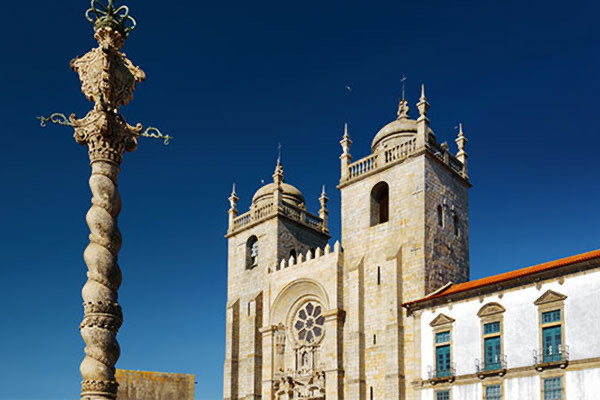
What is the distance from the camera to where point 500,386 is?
1141 inches

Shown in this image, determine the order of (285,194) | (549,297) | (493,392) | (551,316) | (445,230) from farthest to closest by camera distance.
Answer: (285,194) < (445,230) < (493,392) < (549,297) < (551,316)

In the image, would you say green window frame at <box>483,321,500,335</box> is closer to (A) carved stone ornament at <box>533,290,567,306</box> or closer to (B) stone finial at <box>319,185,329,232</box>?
(A) carved stone ornament at <box>533,290,567,306</box>

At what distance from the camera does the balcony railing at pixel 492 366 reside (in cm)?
2897

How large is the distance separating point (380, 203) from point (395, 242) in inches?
172

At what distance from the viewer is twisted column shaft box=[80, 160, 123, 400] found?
45.8ft

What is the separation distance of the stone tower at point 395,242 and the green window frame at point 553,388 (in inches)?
267

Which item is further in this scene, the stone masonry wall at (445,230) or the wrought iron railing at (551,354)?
the stone masonry wall at (445,230)

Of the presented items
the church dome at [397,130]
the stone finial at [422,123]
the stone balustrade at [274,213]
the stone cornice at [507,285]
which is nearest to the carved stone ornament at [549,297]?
the stone cornice at [507,285]

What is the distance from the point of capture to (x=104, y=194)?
15.2 metres

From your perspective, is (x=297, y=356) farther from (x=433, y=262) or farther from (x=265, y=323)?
(x=433, y=262)

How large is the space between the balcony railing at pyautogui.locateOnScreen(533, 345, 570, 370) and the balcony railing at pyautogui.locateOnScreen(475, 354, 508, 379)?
1.40 m

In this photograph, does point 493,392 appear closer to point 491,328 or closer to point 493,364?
point 493,364

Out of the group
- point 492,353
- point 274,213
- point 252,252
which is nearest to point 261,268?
point 252,252

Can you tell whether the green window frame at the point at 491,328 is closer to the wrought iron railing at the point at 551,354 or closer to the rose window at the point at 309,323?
the wrought iron railing at the point at 551,354
